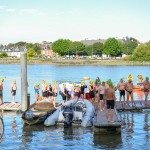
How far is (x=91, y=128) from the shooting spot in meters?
22.7

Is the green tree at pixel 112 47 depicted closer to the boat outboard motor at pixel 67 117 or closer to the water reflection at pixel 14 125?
the water reflection at pixel 14 125

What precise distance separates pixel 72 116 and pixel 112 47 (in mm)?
158675

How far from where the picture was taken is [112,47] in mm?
180500

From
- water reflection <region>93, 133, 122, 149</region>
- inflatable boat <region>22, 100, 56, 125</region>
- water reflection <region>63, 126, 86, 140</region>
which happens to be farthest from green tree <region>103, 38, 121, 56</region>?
water reflection <region>93, 133, 122, 149</region>

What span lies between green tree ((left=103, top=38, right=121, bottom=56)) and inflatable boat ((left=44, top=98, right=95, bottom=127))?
513ft

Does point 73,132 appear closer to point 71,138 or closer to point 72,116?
point 71,138

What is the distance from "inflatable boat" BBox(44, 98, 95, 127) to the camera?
2297cm

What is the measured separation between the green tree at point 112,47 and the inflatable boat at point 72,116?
15651 centimetres

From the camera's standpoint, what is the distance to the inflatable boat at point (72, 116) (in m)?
23.0

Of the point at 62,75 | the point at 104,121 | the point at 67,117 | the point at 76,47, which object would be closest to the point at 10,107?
the point at 67,117

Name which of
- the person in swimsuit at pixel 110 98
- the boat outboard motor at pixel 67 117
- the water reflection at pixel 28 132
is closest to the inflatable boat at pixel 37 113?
the water reflection at pixel 28 132

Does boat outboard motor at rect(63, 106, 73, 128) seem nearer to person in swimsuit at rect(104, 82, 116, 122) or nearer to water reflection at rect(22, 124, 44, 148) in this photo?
water reflection at rect(22, 124, 44, 148)

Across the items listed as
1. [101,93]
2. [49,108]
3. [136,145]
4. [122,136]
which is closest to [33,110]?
[49,108]

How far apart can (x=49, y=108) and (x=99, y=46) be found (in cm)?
17230
